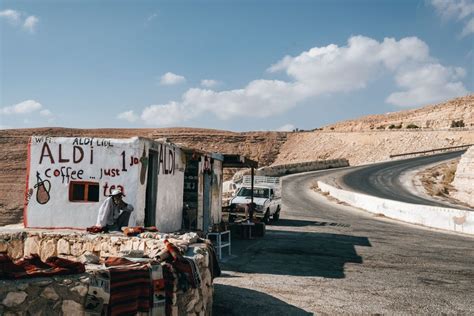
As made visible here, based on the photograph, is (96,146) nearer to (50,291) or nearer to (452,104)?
(50,291)

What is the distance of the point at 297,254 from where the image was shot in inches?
579

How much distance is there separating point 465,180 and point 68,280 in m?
45.1

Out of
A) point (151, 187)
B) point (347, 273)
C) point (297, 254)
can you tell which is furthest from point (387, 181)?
point (151, 187)

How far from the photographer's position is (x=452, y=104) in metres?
125

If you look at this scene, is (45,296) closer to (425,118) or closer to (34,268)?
(34,268)

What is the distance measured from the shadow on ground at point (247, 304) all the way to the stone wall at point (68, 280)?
24.8 inches

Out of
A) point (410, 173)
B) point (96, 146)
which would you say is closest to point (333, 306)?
point (96, 146)

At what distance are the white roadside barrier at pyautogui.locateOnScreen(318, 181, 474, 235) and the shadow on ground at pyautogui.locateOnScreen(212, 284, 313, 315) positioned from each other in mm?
16109

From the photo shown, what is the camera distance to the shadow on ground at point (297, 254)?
1220 cm

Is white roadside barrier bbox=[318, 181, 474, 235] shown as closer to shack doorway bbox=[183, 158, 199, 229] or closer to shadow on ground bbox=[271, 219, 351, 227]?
shadow on ground bbox=[271, 219, 351, 227]

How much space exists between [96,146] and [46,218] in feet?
7.80

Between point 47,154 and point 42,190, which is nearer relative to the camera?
point 47,154

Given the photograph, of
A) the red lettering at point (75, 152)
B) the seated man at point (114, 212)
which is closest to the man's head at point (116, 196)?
the seated man at point (114, 212)

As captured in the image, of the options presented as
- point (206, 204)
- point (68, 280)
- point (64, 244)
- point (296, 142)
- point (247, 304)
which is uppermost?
point (296, 142)
